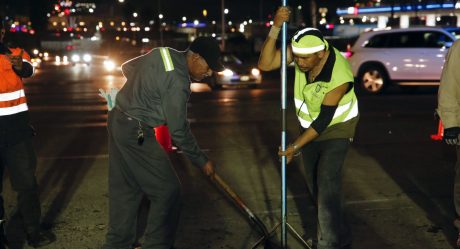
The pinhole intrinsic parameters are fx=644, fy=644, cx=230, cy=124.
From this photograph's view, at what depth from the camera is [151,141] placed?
4.27 m

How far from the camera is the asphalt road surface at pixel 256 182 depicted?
5.38 m

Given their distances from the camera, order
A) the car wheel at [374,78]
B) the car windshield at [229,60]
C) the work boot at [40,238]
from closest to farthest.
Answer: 1. the work boot at [40,238]
2. the car wheel at [374,78]
3. the car windshield at [229,60]

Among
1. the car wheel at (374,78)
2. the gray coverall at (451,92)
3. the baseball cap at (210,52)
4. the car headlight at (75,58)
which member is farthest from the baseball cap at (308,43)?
the car headlight at (75,58)

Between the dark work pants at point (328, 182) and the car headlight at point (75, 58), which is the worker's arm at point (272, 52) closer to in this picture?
the dark work pants at point (328, 182)

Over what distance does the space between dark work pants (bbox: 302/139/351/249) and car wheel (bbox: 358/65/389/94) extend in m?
12.7

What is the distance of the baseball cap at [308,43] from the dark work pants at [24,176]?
214 centimetres

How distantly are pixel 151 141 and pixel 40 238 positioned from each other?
1.57m

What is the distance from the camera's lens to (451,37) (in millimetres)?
16406

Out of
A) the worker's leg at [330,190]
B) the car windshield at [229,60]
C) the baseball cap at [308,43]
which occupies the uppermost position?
the baseball cap at [308,43]

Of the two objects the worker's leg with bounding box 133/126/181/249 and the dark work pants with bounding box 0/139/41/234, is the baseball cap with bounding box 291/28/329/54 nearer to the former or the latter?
the worker's leg with bounding box 133/126/181/249

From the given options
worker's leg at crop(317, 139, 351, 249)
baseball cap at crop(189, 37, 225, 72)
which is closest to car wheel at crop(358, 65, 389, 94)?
worker's leg at crop(317, 139, 351, 249)

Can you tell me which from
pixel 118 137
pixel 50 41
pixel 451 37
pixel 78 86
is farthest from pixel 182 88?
pixel 50 41

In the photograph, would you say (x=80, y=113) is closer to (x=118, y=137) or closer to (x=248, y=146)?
(x=248, y=146)

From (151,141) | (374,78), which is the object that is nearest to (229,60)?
(374,78)
